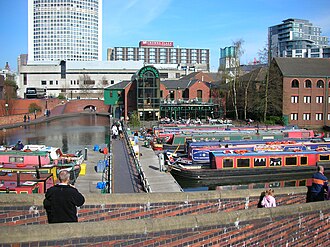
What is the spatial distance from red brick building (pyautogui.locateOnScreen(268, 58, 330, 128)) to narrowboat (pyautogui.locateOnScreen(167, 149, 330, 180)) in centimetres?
2369

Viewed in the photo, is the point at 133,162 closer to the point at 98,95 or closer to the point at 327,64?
the point at 327,64

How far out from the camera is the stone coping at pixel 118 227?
5.89m

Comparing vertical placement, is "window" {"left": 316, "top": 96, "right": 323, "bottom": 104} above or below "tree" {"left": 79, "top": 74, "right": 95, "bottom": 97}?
below

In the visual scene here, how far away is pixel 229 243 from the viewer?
24.8 ft

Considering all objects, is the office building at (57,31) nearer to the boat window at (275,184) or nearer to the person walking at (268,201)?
the boat window at (275,184)

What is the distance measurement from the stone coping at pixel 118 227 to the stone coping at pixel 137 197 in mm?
1843

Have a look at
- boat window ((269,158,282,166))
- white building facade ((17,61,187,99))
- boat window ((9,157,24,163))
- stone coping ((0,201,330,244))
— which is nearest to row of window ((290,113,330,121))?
boat window ((269,158,282,166))

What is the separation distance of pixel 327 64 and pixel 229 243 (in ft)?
179

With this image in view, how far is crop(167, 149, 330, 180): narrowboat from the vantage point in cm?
2734

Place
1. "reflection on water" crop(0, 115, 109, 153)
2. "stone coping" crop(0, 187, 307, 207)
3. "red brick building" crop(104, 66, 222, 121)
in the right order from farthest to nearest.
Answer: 1. "red brick building" crop(104, 66, 222, 121)
2. "reflection on water" crop(0, 115, 109, 153)
3. "stone coping" crop(0, 187, 307, 207)

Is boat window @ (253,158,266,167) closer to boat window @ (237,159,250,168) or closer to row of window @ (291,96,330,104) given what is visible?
boat window @ (237,159,250,168)

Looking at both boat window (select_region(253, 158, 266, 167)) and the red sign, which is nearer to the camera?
boat window (select_region(253, 158, 266, 167))

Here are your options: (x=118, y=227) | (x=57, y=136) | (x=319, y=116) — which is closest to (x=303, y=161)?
(x=118, y=227)

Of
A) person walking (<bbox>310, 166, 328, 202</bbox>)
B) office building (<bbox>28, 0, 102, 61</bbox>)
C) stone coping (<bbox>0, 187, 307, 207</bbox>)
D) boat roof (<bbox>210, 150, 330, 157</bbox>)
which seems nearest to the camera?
stone coping (<bbox>0, 187, 307, 207</bbox>)
